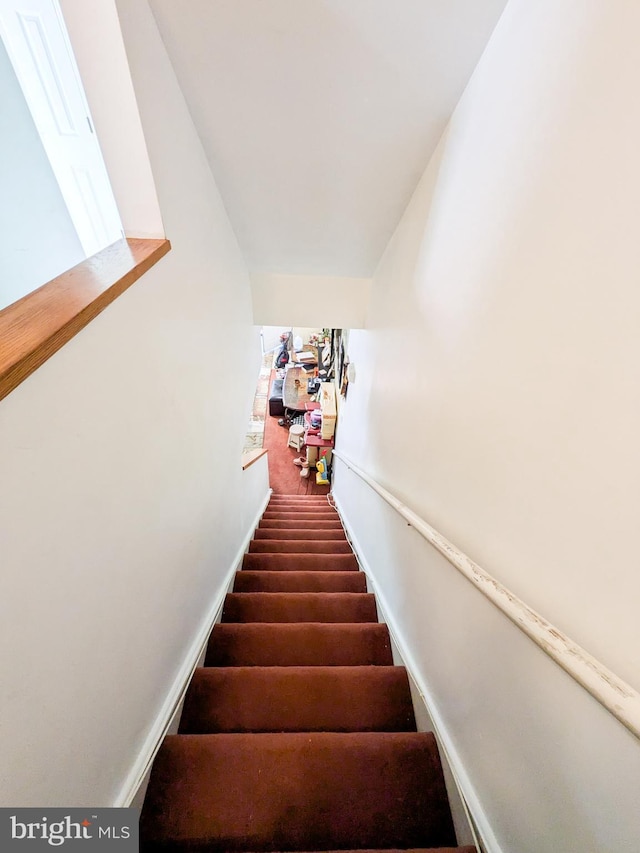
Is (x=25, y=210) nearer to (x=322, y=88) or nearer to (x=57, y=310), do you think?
(x=57, y=310)

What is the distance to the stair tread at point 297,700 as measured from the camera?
1.09 meters

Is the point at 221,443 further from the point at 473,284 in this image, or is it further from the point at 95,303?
the point at 473,284

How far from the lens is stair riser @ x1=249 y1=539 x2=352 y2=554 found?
8.48ft

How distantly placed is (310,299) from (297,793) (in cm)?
321

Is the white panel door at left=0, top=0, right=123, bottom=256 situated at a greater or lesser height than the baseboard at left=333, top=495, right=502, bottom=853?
greater

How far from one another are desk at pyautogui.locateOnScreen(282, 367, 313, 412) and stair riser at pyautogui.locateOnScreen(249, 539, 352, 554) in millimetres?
4273

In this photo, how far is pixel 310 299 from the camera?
3.04 m

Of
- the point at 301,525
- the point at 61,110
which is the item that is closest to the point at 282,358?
the point at 301,525

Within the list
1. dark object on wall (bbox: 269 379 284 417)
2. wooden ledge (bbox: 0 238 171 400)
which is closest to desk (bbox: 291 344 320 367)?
dark object on wall (bbox: 269 379 284 417)

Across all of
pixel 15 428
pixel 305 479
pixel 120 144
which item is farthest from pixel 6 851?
pixel 305 479

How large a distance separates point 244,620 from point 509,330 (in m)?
1.84

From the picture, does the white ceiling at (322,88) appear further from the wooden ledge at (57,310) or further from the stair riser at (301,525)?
the stair riser at (301,525)

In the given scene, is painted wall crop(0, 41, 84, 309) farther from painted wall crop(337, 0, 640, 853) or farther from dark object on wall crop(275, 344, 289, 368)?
dark object on wall crop(275, 344, 289, 368)

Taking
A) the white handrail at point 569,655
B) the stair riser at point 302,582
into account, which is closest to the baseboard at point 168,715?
the stair riser at point 302,582
